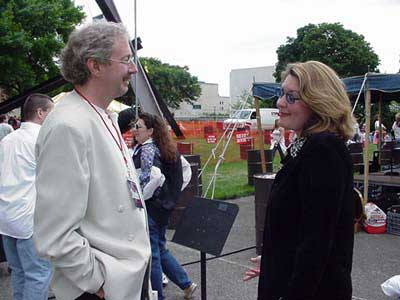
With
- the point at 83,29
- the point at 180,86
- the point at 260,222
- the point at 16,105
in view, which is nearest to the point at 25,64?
the point at 16,105

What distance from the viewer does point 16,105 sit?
20.2 feet

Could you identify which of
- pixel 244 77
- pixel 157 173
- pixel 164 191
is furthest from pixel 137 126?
pixel 244 77

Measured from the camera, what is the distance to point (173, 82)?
66.5m

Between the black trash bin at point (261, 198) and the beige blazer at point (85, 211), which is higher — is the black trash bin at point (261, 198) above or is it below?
below

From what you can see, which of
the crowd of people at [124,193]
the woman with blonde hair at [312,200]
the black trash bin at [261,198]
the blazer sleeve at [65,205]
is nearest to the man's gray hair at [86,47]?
the crowd of people at [124,193]

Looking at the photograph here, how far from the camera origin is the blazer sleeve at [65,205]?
161 centimetres

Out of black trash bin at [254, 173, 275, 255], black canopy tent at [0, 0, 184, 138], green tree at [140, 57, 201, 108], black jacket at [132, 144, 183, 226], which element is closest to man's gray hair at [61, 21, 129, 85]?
black jacket at [132, 144, 183, 226]

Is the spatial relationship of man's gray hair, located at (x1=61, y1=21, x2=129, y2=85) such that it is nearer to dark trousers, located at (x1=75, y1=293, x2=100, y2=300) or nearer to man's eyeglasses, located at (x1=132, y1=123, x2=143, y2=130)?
dark trousers, located at (x1=75, y1=293, x2=100, y2=300)

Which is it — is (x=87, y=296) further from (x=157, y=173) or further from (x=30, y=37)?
(x=30, y=37)

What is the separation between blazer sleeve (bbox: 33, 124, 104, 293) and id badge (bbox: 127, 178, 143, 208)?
0.19 meters

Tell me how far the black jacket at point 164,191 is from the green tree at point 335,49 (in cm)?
3991

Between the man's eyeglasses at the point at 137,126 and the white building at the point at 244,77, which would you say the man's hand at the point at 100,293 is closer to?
the man's eyeglasses at the point at 137,126

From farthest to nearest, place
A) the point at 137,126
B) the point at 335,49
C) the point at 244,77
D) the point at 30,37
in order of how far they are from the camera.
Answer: the point at 244,77 < the point at 335,49 < the point at 30,37 < the point at 137,126

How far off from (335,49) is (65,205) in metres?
46.3
